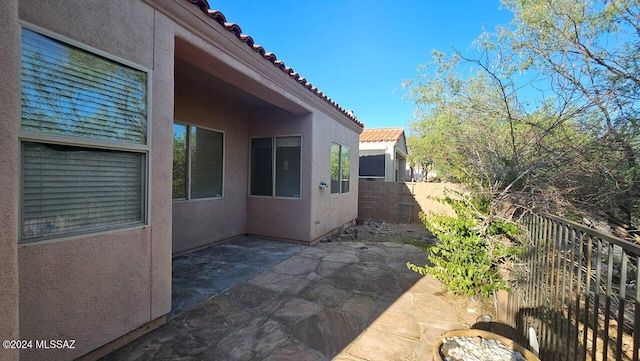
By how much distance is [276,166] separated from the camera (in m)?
6.46

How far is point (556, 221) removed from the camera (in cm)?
216

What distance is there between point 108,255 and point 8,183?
1064mm

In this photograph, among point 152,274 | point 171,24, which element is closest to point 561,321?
point 152,274

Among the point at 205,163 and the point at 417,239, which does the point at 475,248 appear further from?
the point at 205,163

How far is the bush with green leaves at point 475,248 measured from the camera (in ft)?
10.2

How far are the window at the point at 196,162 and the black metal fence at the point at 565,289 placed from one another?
5281mm

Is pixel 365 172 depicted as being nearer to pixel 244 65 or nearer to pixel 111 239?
pixel 244 65

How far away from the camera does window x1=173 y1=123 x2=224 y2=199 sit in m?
5.09

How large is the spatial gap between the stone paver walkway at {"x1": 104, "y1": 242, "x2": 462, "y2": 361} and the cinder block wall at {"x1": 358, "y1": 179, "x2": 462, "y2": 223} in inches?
231

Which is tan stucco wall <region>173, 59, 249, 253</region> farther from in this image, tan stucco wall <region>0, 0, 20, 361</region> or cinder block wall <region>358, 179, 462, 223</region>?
cinder block wall <region>358, 179, 462, 223</region>

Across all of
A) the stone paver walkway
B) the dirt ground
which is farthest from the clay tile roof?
the stone paver walkway

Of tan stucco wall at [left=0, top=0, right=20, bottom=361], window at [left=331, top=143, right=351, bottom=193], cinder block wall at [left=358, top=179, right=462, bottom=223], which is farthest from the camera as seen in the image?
cinder block wall at [left=358, top=179, right=462, bottom=223]

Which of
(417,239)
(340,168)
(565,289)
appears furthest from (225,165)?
(565,289)

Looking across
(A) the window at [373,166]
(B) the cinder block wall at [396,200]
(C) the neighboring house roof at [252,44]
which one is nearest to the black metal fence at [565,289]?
(C) the neighboring house roof at [252,44]
